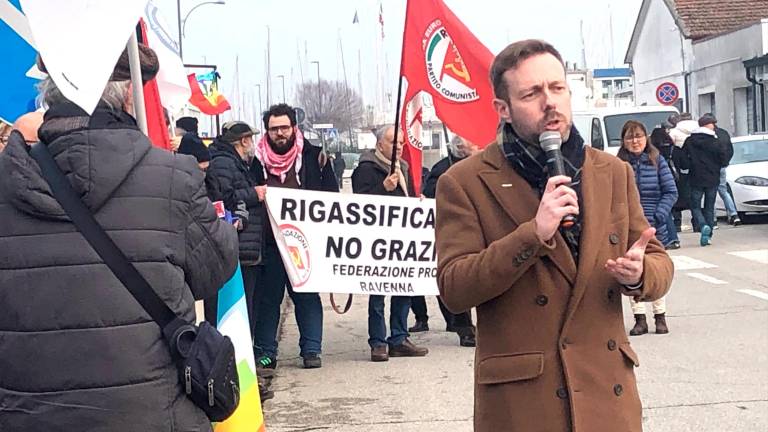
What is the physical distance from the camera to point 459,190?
3189mm

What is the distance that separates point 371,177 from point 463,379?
1.99 meters

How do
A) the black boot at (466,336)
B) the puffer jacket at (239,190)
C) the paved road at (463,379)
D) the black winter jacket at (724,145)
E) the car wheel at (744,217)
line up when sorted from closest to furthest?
the paved road at (463,379) < the puffer jacket at (239,190) < the black boot at (466,336) < the black winter jacket at (724,145) < the car wheel at (744,217)

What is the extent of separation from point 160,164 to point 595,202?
4.02ft

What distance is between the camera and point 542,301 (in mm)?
3053

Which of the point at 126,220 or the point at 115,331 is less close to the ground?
the point at 126,220

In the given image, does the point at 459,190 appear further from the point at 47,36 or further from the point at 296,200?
the point at 296,200

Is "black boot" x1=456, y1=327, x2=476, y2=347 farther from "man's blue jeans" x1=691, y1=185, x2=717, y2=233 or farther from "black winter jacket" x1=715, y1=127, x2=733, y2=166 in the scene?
"black winter jacket" x1=715, y1=127, x2=733, y2=166

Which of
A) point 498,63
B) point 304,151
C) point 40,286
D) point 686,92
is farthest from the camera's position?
point 686,92

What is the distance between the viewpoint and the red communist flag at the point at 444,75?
28.4ft

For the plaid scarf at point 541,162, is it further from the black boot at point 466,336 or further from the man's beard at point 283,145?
the black boot at point 466,336

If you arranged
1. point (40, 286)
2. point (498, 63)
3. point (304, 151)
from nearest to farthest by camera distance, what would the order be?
point (40, 286) → point (498, 63) → point (304, 151)

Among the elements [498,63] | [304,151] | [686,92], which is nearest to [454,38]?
[304,151]

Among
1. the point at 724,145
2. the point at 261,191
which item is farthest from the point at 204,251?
the point at 724,145

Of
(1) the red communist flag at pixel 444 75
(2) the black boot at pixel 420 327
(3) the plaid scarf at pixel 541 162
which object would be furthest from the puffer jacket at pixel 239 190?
(3) the plaid scarf at pixel 541 162
